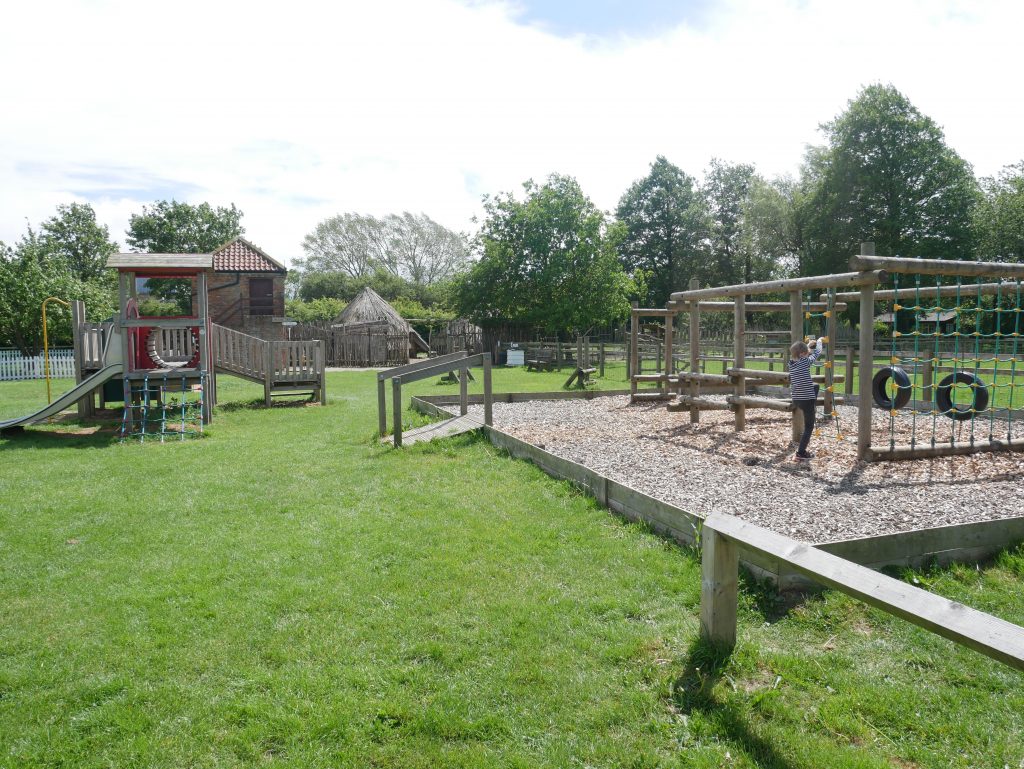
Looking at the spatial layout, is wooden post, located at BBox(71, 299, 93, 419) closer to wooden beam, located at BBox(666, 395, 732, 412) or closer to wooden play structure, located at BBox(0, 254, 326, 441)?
wooden play structure, located at BBox(0, 254, 326, 441)

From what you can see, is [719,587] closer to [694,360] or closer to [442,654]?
[442,654]

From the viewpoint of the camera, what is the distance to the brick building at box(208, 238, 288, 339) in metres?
33.9

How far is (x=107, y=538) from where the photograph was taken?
18.7 ft

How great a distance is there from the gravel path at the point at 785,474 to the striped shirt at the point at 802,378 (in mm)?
755

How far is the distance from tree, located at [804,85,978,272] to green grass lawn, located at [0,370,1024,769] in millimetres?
42775

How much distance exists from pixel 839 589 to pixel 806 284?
6.76 meters

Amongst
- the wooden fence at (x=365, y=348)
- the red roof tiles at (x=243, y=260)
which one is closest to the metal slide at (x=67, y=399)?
the wooden fence at (x=365, y=348)

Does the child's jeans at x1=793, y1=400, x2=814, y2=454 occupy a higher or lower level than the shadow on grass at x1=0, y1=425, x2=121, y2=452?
higher

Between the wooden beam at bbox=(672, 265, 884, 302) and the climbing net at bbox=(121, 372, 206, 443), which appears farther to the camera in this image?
the climbing net at bbox=(121, 372, 206, 443)

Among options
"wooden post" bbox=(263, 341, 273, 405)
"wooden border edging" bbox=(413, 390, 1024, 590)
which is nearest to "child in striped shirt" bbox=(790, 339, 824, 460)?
"wooden border edging" bbox=(413, 390, 1024, 590)

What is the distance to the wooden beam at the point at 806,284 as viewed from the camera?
24.1ft

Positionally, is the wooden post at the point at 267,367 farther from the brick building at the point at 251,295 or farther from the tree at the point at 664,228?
the tree at the point at 664,228

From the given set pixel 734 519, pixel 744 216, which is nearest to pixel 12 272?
pixel 734 519

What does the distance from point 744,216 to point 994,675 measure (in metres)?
52.4
